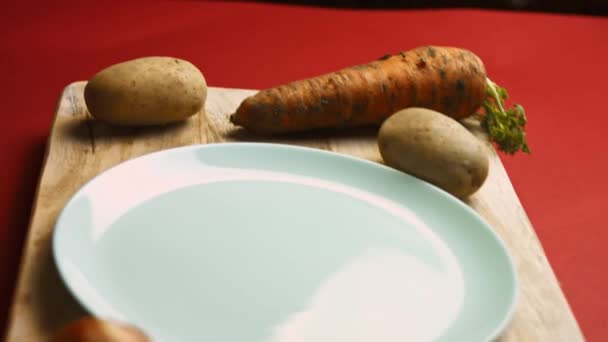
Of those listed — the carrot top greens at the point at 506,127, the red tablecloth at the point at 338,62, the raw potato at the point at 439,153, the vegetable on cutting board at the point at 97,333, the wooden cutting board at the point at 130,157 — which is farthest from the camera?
the carrot top greens at the point at 506,127

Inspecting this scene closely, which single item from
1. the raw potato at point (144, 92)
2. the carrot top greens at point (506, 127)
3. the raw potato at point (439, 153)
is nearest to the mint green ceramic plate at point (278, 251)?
the raw potato at point (439, 153)

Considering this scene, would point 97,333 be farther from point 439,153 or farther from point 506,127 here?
point 506,127

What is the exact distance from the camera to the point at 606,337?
3.58 feet

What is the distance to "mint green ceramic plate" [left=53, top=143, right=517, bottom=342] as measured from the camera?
881 mm

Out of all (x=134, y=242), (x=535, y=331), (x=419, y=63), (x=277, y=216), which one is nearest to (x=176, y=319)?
(x=134, y=242)

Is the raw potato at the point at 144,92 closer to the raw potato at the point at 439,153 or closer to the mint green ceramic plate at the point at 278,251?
the mint green ceramic plate at the point at 278,251

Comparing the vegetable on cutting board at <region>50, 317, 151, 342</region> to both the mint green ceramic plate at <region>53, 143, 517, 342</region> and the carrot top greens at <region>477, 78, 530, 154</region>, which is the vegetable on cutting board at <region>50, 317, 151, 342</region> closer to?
the mint green ceramic plate at <region>53, 143, 517, 342</region>

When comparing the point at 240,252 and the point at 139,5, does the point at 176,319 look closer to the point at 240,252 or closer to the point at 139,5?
the point at 240,252

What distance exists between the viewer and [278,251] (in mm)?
1011

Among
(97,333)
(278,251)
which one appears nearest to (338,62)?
(278,251)

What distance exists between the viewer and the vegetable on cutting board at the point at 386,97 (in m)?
1.32

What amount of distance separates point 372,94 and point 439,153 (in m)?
0.25

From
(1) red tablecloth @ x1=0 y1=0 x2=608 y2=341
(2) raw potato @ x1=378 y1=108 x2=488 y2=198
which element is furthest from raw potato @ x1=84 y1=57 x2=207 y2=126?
(2) raw potato @ x1=378 y1=108 x2=488 y2=198

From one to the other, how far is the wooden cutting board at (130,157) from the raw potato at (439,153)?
6 centimetres
